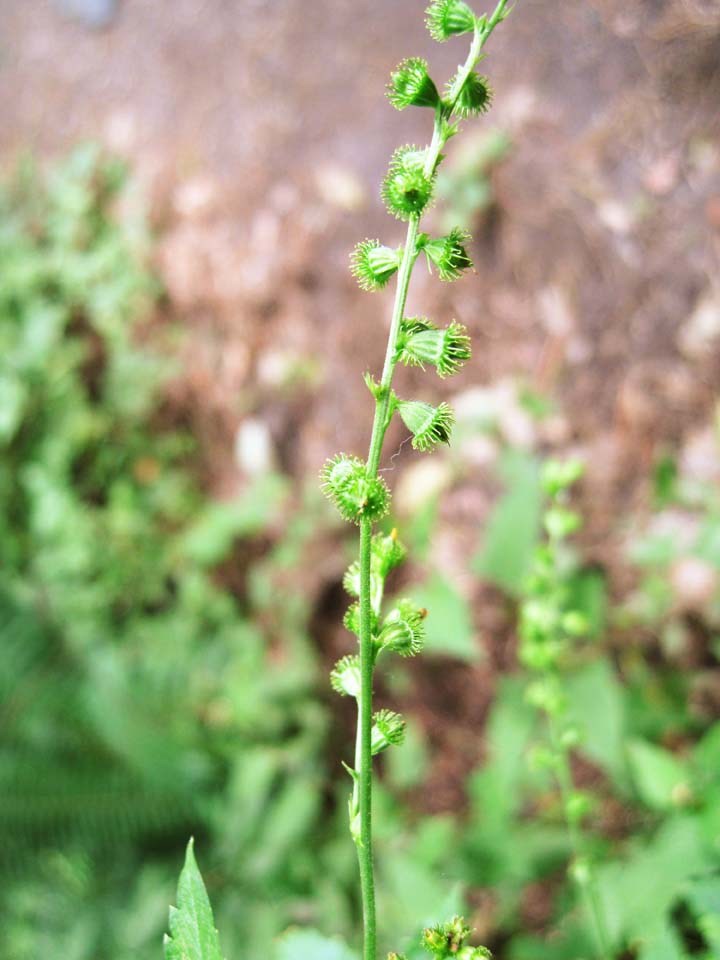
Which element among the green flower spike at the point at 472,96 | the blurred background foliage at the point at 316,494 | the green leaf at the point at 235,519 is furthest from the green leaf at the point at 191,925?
the green leaf at the point at 235,519

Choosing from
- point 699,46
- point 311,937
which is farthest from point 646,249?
point 311,937

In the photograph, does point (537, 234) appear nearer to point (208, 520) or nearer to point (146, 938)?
point (208, 520)

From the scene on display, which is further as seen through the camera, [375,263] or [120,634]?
[120,634]

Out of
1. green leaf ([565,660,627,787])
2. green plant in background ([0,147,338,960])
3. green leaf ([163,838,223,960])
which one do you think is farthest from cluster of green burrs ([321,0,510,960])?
green plant in background ([0,147,338,960])

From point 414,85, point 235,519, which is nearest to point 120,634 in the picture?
point 235,519

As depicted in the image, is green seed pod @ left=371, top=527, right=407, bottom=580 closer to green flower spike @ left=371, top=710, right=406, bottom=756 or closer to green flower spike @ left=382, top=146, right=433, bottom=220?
green flower spike @ left=371, top=710, right=406, bottom=756

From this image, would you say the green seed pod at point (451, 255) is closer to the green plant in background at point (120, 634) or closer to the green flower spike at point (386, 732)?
the green flower spike at point (386, 732)

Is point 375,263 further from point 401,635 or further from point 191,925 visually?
point 191,925
